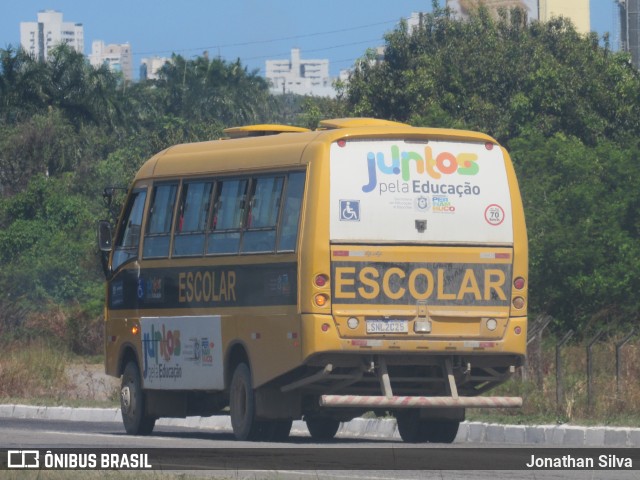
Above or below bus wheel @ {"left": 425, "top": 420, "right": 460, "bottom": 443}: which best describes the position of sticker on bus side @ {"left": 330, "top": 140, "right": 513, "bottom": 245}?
above

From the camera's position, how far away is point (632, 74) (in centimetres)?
5416

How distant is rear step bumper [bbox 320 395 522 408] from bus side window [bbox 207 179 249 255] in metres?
2.21

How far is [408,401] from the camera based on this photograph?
50.1 ft

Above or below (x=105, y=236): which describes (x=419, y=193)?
above

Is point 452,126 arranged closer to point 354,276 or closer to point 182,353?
point 182,353

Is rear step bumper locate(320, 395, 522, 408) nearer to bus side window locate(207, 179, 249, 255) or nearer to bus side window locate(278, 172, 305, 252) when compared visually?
bus side window locate(278, 172, 305, 252)

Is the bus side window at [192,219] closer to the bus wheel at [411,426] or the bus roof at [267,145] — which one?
the bus roof at [267,145]

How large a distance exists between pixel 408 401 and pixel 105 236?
5616mm

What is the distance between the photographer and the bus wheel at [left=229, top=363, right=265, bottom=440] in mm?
16047

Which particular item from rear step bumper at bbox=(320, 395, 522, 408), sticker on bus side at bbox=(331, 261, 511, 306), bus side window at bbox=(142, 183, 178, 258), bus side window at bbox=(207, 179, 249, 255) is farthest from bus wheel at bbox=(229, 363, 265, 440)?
bus side window at bbox=(142, 183, 178, 258)

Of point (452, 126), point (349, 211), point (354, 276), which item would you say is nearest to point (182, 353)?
point (354, 276)

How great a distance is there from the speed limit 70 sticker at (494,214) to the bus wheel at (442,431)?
2349 millimetres

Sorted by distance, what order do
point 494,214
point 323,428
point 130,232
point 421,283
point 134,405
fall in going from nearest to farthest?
1. point 421,283
2. point 494,214
3. point 323,428
4. point 134,405
5. point 130,232

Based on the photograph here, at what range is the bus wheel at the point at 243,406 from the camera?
632 inches
